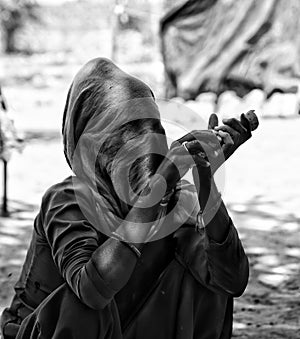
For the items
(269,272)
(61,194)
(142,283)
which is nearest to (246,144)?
(269,272)

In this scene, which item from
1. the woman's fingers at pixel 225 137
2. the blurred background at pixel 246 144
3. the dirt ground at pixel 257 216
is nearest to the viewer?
the woman's fingers at pixel 225 137

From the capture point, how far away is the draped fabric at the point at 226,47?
304 inches

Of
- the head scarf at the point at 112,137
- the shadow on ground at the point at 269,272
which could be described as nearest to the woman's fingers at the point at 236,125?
the head scarf at the point at 112,137

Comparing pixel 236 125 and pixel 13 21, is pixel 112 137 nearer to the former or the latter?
pixel 236 125

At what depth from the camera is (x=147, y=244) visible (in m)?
2.52

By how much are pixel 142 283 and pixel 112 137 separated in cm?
51

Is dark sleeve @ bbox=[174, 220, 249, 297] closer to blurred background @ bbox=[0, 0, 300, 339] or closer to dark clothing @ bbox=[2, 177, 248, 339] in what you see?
dark clothing @ bbox=[2, 177, 248, 339]

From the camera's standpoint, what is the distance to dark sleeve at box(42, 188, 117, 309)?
7.31 feet

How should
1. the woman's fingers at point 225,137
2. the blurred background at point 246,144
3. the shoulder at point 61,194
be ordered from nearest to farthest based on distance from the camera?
the woman's fingers at point 225,137 < the shoulder at point 61,194 < the blurred background at point 246,144

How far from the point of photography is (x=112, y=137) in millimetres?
2402

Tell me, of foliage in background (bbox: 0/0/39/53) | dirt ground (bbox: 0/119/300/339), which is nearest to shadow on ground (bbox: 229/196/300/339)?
dirt ground (bbox: 0/119/300/339)

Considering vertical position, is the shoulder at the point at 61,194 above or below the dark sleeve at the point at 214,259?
above

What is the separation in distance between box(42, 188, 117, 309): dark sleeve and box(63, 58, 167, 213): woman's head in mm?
109

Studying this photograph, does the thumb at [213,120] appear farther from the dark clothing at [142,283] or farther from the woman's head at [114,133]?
the dark clothing at [142,283]
